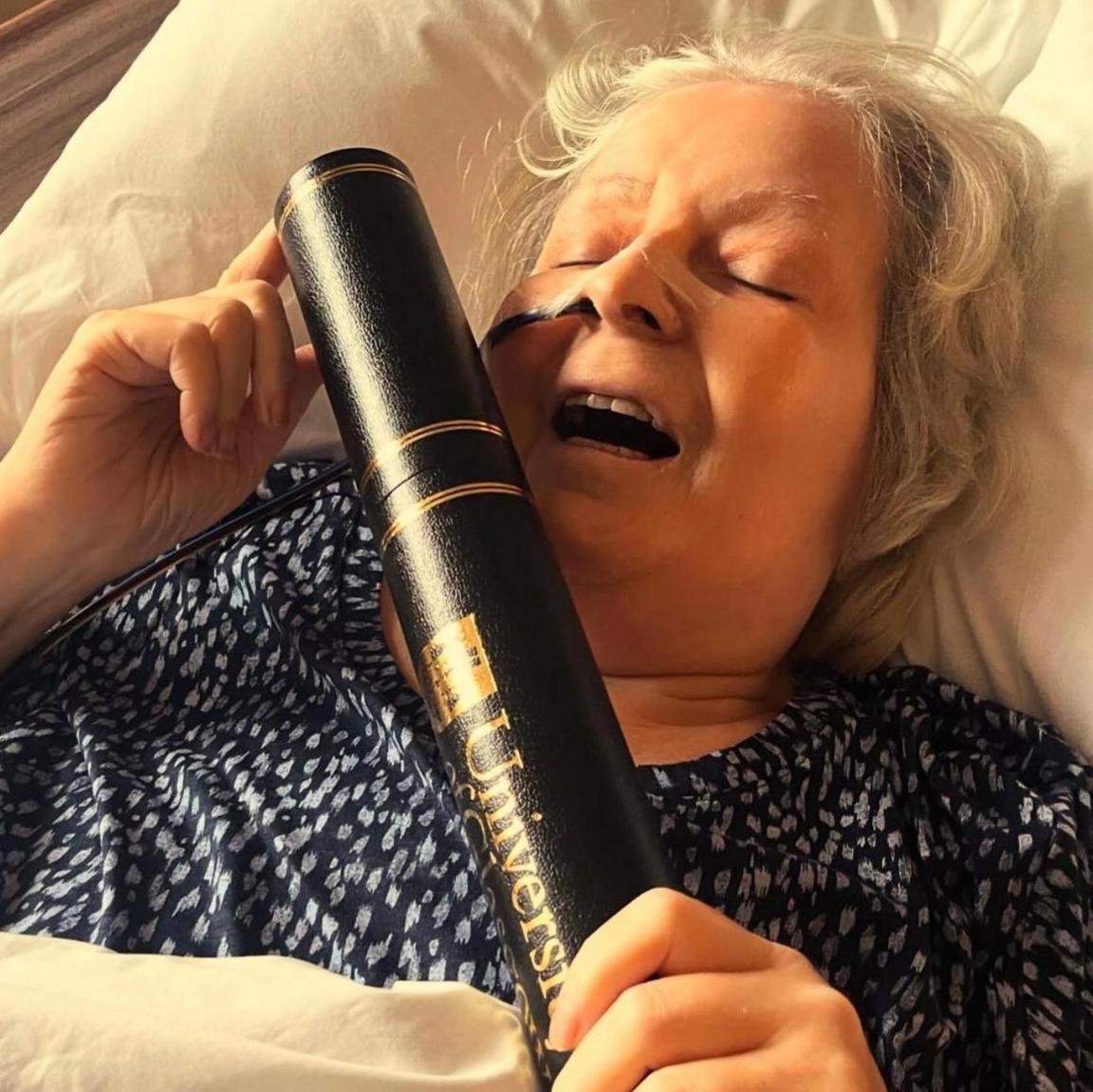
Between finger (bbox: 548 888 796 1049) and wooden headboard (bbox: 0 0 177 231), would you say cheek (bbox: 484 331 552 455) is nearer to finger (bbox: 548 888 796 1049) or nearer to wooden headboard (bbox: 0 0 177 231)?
finger (bbox: 548 888 796 1049)

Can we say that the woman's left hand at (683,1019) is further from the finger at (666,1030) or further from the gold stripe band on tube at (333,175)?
the gold stripe band on tube at (333,175)

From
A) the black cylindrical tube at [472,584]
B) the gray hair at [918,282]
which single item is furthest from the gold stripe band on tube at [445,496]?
the gray hair at [918,282]

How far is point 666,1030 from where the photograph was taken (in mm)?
508

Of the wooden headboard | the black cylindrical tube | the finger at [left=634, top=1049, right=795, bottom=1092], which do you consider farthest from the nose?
the wooden headboard

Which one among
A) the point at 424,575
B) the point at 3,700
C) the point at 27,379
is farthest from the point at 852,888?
the point at 27,379

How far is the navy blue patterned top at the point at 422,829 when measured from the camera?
2.51 ft

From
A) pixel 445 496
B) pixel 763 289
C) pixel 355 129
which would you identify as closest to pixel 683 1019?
pixel 445 496

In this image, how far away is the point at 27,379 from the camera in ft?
3.57

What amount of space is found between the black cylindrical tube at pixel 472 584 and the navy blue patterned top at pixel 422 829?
0.19 m

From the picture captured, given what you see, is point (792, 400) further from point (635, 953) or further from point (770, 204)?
point (635, 953)

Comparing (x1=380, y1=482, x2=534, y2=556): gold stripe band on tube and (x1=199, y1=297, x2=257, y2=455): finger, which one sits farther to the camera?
(x1=199, y1=297, x2=257, y2=455): finger

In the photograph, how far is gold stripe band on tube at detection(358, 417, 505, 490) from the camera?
0.69m

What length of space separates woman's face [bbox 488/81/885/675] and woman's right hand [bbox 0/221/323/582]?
176 millimetres

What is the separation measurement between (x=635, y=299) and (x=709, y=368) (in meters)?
0.07
